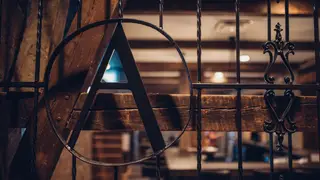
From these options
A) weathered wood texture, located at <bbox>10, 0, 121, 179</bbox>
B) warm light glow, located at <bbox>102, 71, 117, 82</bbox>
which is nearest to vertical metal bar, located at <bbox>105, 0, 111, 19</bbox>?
weathered wood texture, located at <bbox>10, 0, 121, 179</bbox>

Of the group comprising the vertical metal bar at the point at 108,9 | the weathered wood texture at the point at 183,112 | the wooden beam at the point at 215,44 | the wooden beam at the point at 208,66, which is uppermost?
the wooden beam at the point at 215,44

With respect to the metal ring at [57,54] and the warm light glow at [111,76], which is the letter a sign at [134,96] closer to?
the metal ring at [57,54]

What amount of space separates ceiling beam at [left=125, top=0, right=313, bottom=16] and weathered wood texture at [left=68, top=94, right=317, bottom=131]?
2.27 meters

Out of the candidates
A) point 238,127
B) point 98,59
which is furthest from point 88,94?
point 238,127

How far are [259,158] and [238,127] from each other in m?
8.61

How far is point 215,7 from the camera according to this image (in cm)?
365

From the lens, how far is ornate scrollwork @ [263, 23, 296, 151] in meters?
1.43

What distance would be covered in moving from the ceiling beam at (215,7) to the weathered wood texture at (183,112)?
7.44 feet

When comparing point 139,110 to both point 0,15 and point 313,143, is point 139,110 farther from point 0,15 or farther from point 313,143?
point 313,143

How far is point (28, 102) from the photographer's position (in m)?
1.51

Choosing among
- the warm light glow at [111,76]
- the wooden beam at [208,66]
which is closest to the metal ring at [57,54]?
the warm light glow at [111,76]

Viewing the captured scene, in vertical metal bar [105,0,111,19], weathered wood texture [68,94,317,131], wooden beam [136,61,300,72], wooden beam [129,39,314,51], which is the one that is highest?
wooden beam [129,39,314,51]

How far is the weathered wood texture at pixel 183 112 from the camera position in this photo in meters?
1.47

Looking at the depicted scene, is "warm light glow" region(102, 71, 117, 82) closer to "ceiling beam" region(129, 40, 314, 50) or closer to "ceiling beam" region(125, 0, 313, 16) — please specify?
"ceiling beam" region(129, 40, 314, 50)
